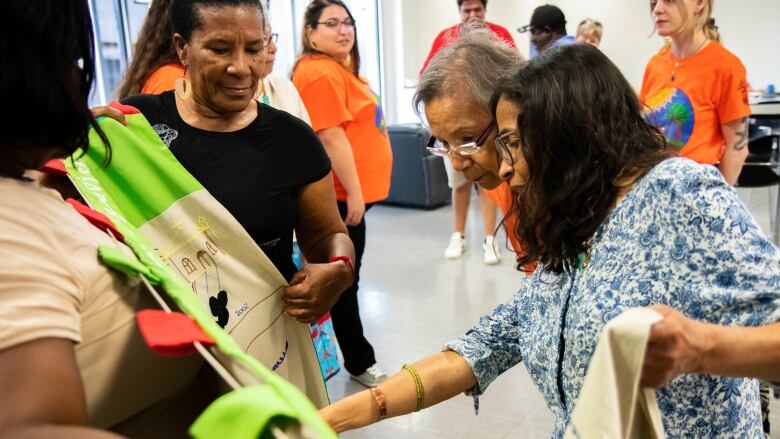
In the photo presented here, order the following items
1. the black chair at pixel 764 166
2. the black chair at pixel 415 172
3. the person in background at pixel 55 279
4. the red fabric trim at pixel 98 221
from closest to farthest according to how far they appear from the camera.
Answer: the person in background at pixel 55 279 < the red fabric trim at pixel 98 221 < the black chair at pixel 764 166 < the black chair at pixel 415 172

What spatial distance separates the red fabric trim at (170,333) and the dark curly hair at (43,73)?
0.68 ft

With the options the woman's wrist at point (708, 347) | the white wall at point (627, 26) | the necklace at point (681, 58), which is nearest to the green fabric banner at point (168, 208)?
the woman's wrist at point (708, 347)

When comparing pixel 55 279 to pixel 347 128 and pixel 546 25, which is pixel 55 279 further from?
pixel 546 25

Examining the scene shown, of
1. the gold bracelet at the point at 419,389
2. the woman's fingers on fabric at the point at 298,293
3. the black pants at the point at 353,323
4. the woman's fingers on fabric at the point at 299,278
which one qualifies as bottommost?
the black pants at the point at 353,323

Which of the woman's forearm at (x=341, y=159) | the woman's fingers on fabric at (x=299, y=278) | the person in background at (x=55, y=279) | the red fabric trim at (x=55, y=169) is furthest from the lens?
the woman's forearm at (x=341, y=159)

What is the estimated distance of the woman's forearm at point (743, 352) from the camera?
2.99 feet

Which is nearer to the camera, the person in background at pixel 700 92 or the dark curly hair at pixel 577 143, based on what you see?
the dark curly hair at pixel 577 143

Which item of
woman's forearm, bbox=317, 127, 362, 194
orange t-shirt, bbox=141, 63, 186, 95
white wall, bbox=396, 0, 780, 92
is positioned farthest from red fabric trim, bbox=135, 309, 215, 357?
white wall, bbox=396, 0, 780, 92

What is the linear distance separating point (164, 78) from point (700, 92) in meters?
2.07

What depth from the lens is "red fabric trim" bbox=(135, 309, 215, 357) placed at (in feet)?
2.24

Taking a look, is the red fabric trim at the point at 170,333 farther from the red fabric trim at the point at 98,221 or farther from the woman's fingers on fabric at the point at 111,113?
the woman's fingers on fabric at the point at 111,113

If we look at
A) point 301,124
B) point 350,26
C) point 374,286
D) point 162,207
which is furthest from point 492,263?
point 162,207

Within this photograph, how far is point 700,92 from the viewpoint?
2812 millimetres

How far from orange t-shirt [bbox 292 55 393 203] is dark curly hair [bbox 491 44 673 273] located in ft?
6.06
